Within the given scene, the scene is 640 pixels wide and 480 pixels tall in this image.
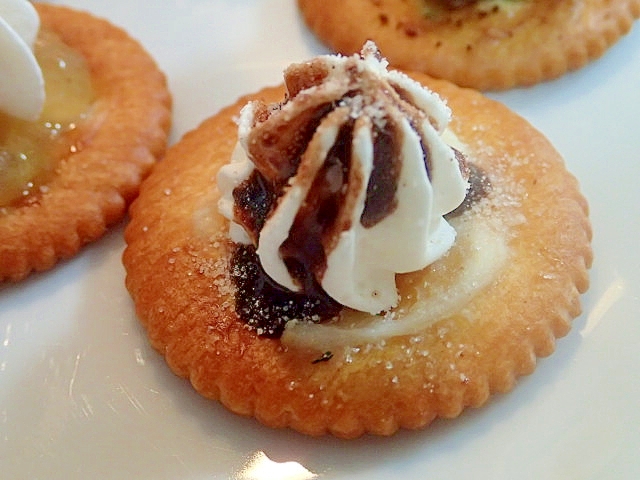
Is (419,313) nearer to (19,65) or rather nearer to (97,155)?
(97,155)

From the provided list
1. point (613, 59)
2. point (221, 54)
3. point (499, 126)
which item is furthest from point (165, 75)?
point (613, 59)

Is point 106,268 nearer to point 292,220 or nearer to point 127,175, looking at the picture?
point 127,175

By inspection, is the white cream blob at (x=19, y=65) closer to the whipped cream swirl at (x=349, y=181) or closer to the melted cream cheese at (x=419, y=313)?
the whipped cream swirl at (x=349, y=181)

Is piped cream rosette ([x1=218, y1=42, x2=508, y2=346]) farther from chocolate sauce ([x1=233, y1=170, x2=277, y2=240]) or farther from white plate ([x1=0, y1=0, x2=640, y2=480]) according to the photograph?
white plate ([x1=0, y1=0, x2=640, y2=480])

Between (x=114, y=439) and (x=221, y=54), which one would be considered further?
(x=221, y=54)

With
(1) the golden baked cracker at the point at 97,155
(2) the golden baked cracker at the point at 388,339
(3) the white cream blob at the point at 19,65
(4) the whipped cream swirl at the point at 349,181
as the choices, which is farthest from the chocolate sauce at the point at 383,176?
(3) the white cream blob at the point at 19,65

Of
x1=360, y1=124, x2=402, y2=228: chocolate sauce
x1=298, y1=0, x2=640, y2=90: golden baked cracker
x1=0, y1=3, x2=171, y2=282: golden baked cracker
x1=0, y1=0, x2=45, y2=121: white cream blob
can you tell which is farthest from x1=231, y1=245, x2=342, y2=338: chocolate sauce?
x1=298, y1=0, x2=640, y2=90: golden baked cracker
